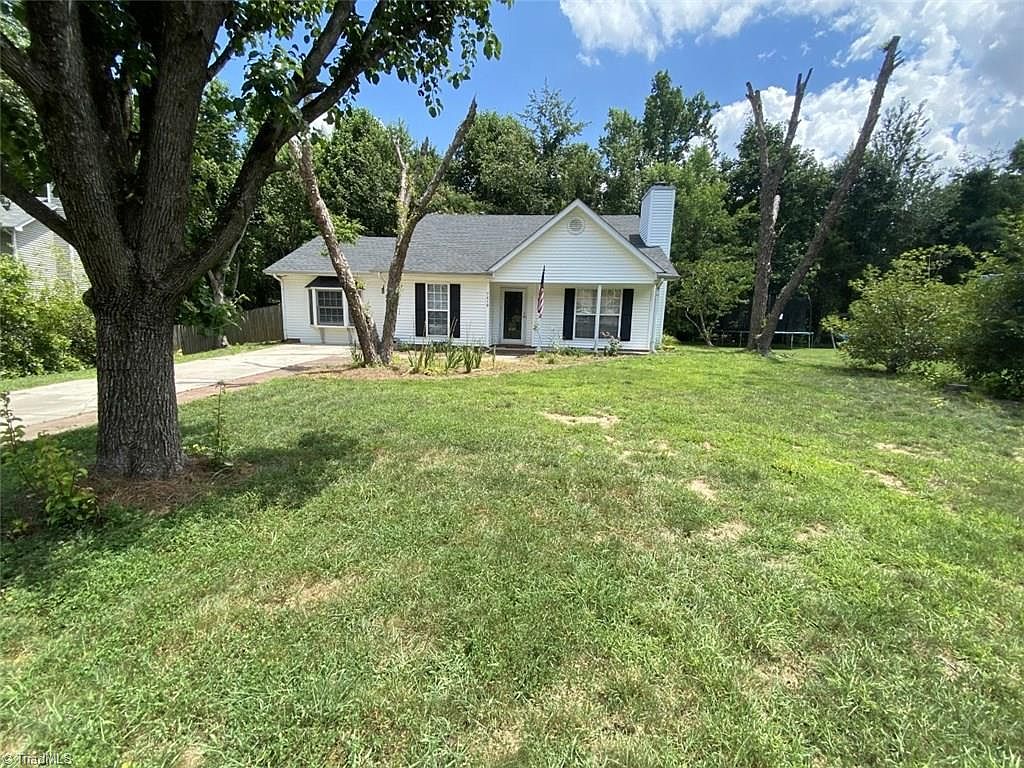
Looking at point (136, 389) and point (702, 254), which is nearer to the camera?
point (136, 389)

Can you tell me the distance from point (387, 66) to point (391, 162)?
23207mm

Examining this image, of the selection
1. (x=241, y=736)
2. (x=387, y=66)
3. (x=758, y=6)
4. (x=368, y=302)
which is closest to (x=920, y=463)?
(x=241, y=736)

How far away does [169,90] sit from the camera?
122 inches

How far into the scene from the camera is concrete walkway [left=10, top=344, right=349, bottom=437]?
6137 mm

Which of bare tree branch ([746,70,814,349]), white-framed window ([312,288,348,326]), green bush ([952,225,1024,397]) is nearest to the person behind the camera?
green bush ([952,225,1024,397])

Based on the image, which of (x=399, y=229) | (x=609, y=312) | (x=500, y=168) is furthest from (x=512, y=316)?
(x=500, y=168)

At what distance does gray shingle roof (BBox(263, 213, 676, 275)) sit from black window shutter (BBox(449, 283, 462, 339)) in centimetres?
60

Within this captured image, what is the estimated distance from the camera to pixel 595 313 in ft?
50.2

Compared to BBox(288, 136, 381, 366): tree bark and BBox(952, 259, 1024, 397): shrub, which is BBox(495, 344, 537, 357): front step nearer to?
BBox(288, 136, 381, 366): tree bark

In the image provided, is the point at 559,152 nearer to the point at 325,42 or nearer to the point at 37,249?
the point at 37,249

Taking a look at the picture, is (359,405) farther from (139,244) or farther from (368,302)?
(368,302)

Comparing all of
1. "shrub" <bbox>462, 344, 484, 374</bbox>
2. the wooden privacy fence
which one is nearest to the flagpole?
"shrub" <bbox>462, 344, 484, 374</bbox>

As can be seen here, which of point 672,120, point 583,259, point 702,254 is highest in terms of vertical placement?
point 672,120
